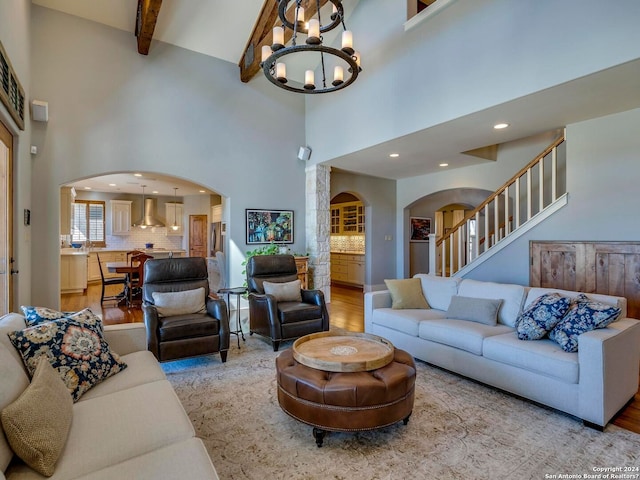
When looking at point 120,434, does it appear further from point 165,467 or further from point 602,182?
point 602,182

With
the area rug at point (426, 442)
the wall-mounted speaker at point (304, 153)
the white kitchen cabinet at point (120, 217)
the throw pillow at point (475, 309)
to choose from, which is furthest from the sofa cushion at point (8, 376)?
the white kitchen cabinet at point (120, 217)

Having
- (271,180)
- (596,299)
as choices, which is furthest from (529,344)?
(271,180)

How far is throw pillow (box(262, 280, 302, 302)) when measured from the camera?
4.31m

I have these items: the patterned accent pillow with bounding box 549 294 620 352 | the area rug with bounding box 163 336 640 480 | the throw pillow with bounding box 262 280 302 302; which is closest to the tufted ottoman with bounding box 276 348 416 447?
the area rug with bounding box 163 336 640 480

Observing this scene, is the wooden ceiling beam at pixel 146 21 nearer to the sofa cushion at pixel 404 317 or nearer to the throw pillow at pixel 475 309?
the sofa cushion at pixel 404 317

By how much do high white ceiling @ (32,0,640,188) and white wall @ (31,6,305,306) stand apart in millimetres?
222

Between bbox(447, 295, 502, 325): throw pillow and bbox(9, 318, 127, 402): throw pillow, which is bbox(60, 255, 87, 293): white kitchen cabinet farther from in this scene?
bbox(447, 295, 502, 325): throw pillow

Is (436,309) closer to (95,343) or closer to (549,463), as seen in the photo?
(549,463)

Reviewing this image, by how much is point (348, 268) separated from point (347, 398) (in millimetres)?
6933

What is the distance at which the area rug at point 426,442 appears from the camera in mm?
1938

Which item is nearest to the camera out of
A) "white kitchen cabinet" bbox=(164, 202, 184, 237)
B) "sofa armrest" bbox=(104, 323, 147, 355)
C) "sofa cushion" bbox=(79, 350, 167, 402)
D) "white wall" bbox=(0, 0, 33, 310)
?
"sofa cushion" bbox=(79, 350, 167, 402)

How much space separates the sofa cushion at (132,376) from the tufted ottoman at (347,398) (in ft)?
2.73

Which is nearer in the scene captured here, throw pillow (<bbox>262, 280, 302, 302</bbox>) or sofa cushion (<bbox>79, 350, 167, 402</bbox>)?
sofa cushion (<bbox>79, 350, 167, 402</bbox>)

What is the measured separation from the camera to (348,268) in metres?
8.95
